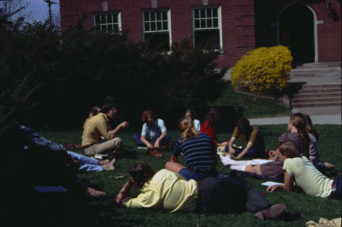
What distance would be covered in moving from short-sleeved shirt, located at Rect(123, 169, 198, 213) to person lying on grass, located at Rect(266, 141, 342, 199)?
176 cm

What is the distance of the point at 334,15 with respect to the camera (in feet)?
87.3

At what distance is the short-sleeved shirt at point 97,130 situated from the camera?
9.24 meters

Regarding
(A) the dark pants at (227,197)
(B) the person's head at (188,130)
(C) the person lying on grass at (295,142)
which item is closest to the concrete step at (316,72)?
(C) the person lying on grass at (295,142)

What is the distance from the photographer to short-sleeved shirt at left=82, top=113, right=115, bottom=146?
9.24 m

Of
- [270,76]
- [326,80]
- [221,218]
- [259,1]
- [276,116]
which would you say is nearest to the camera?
[221,218]

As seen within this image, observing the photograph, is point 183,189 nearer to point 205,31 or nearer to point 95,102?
point 95,102

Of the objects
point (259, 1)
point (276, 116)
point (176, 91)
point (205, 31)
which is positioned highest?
point (259, 1)

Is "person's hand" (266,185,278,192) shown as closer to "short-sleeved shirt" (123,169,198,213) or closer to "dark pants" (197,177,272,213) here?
"dark pants" (197,177,272,213)

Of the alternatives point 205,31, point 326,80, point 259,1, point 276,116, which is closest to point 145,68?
point 205,31

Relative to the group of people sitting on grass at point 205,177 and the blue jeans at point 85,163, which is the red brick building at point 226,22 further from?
the group of people sitting on grass at point 205,177

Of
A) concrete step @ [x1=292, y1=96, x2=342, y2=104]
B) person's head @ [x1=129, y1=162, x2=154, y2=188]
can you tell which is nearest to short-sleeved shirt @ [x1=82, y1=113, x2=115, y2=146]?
person's head @ [x1=129, y1=162, x2=154, y2=188]

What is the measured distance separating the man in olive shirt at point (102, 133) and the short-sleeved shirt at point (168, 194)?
3431 millimetres

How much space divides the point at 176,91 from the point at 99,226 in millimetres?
9242

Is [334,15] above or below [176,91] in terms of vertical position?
above
